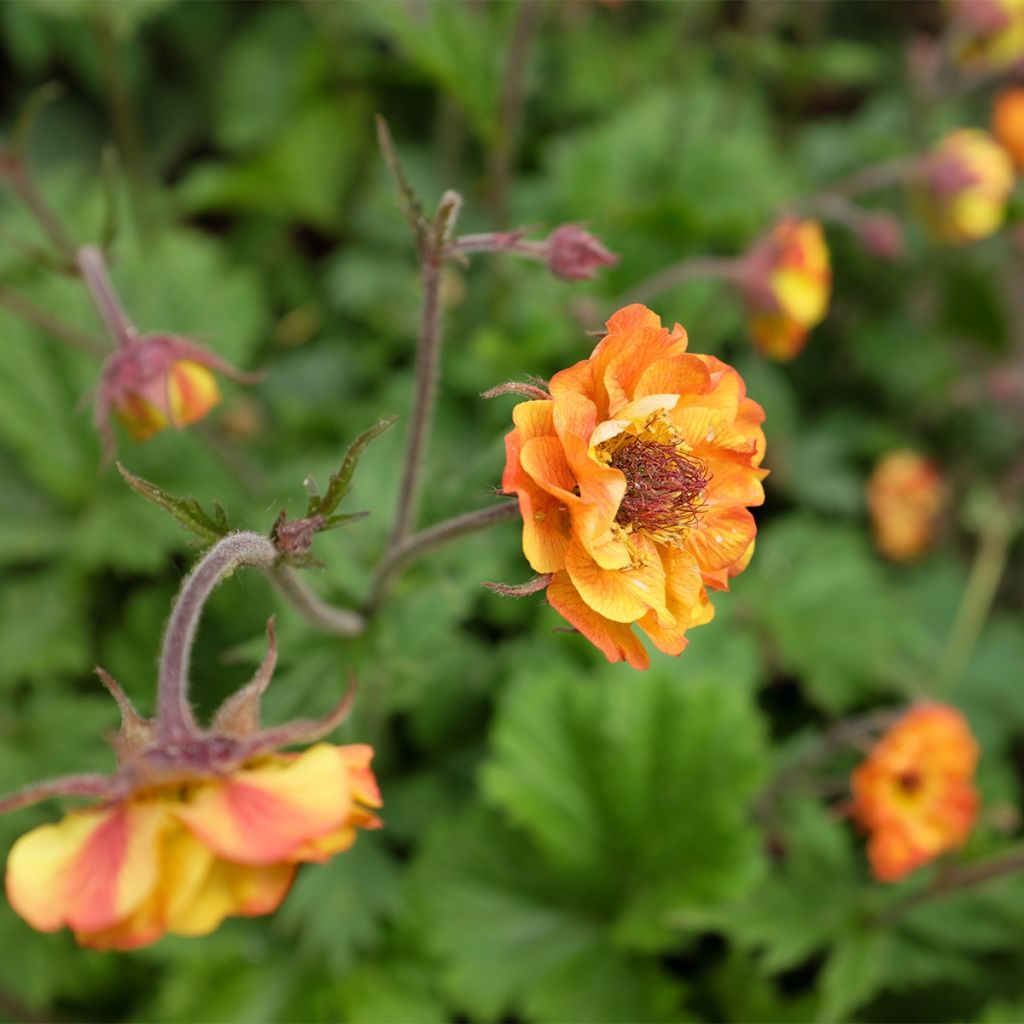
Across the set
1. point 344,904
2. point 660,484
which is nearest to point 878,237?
point 660,484

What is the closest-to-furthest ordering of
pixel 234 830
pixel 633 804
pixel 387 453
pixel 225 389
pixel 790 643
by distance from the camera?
pixel 234 830
pixel 387 453
pixel 633 804
pixel 790 643
pixel 225 389

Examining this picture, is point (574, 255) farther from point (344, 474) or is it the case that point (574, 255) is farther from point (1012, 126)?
point (1012, 126)

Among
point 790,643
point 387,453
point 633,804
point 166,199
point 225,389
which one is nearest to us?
point 387,453

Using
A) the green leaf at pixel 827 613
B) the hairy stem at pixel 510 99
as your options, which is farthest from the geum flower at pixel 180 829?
the hairy stem at pixel 510 99

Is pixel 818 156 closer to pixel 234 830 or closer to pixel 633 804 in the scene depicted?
pixel 633 804

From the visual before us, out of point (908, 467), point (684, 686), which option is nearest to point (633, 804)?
point (684, 686)

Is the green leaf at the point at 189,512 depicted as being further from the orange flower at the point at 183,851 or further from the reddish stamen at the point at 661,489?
the reddish stamen at the point at 661,489

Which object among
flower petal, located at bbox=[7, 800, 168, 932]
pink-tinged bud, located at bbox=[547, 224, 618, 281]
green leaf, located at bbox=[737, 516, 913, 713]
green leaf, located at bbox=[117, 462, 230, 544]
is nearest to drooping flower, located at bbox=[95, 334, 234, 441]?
green leaf, located at bbox=[117, 462, 230, 544]
